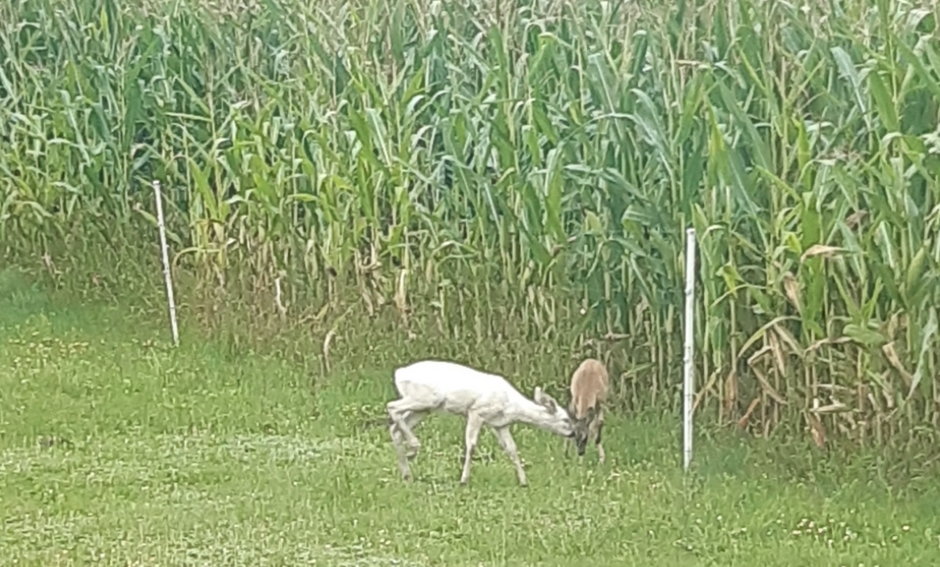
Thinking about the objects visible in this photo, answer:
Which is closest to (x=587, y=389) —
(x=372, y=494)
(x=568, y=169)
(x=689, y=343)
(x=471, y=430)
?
(x=689, y=343)

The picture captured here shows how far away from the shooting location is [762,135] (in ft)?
24.5

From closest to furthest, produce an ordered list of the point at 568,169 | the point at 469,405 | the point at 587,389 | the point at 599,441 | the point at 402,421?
the point at 469,405
the point at 402,421
the point at 587,389
the point at 599,441
the point at 568,169

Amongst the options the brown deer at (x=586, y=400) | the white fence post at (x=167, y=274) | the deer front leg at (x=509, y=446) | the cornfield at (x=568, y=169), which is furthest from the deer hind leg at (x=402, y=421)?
the white fence post at (x=167, y=274)

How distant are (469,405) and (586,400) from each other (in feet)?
1.81

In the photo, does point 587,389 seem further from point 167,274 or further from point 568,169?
point 167,274

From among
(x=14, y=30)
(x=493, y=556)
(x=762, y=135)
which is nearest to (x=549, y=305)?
(x=762, y=135)

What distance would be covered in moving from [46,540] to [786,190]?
2.97m

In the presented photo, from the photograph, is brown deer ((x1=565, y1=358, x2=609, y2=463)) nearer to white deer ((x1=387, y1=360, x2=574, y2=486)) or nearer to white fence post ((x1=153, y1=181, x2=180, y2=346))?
white deer ((x1=387, y1=360, x2=574, y2=486))

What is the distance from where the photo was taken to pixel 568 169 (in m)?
7.98

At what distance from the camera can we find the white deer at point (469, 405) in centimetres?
671

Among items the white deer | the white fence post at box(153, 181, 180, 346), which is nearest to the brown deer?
the white deer

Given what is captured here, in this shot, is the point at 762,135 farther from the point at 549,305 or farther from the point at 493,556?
the point at 493,556

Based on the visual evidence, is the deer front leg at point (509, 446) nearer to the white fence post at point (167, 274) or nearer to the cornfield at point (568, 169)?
the cornfield at point (568, 169)

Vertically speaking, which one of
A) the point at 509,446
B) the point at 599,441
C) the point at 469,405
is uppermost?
the point at 469,405
